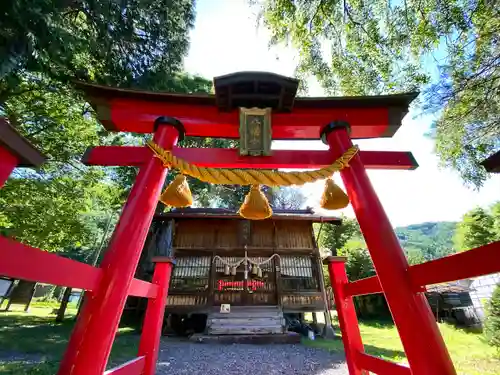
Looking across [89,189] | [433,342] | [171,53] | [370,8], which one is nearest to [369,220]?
[433,342]

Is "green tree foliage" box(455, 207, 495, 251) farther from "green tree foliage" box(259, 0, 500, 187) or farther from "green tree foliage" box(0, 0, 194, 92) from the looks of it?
"green tree foliage" box(0, 0, 194, 92)

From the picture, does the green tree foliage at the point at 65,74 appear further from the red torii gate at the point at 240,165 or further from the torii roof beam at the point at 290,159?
the torii roof beam at the point at 290,159

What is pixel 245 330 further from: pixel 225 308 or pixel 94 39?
pixel 94 39

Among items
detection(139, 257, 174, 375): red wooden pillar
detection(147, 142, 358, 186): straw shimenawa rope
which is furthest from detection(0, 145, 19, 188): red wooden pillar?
detection(139, 257, 174, 375): red wooden pillar

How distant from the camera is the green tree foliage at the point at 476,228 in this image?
1342 cm

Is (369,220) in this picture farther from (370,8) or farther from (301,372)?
(370,8)

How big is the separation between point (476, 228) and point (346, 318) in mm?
16304

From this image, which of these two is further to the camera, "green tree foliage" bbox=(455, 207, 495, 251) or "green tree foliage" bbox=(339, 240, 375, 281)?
"green tree foliage" bbox=(339, 240, 375, 281)

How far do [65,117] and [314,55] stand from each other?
7.17m

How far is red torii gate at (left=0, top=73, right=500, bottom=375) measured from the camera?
147 centimetres

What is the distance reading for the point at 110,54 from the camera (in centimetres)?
622

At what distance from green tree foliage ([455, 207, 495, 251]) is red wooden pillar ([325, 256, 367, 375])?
1494 centimetres

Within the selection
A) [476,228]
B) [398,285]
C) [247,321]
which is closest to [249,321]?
[247,321]

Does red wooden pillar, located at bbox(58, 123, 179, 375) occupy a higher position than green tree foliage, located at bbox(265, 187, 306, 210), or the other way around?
green tree foliage, located at bbox(265, 187, 306, 210)
